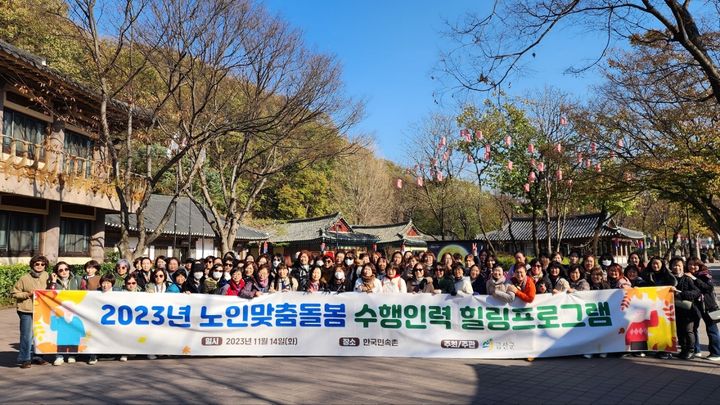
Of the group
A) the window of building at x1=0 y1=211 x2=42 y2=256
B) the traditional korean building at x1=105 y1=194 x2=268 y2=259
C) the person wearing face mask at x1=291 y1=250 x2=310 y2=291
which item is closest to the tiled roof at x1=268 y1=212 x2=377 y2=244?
the traditional korean building at x1=105 y1=194 x2=268 y2=259

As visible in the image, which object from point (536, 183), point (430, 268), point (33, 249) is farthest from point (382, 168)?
point (430, 268)

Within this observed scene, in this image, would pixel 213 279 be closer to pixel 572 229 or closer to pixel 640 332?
pixel 640 332

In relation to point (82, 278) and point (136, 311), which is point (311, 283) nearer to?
point (136, 311)

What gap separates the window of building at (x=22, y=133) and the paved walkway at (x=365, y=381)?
35.3 feet

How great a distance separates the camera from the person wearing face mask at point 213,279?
8438mm

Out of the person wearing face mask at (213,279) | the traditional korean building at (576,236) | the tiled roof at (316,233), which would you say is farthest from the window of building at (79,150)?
the traditional korean building at (576,236)

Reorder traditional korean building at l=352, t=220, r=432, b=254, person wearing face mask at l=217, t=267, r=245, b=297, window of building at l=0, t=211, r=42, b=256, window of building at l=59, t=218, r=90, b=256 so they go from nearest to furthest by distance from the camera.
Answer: person wearing face mask at l=217, t=267, r=245, b=297, window of building at l=0, t=211, r=42, b=256, window of building at l=59, t=218, r=90, b=256, traditional korean building at l=352, t=220, r=432, b=254

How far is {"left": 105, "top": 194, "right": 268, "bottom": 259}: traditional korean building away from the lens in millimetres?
26000

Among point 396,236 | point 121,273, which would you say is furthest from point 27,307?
point 396,236

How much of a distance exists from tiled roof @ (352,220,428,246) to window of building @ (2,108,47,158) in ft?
90.6

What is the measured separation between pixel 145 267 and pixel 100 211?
47.8 ft

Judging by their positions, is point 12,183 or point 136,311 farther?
point 12,183

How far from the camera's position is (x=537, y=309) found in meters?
7.69

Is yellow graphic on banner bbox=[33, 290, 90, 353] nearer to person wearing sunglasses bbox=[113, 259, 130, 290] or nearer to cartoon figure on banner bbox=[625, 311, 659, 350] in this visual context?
person wearing sunglasses bbox=[113, 259, 130, 290]
